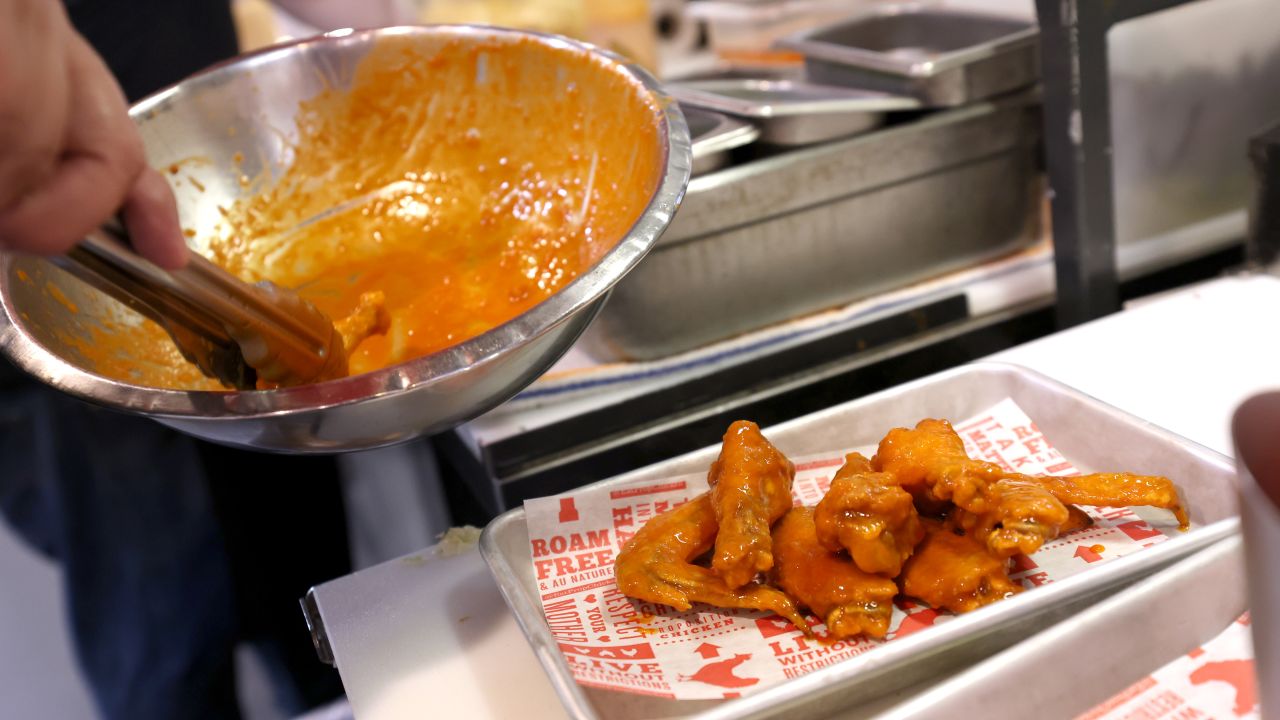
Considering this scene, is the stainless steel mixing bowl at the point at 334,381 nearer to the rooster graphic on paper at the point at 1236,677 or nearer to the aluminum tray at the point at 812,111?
the aluminum tray at the point at 812,111

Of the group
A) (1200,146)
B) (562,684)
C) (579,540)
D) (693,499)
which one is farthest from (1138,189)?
(562,684)

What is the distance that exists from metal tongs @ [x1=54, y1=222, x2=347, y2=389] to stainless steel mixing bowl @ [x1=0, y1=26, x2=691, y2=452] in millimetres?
69

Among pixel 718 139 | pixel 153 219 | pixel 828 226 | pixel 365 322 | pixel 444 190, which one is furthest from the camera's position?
pixel 828 226

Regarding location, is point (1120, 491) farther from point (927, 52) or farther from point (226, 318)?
point (927, 52)

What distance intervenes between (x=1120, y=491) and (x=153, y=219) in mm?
852

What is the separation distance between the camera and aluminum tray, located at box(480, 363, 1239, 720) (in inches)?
31.2

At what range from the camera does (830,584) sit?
35.5 inches

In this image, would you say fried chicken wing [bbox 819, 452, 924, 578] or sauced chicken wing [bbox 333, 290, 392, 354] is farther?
sauced chicken wing [bbox 333, 290, 392, 354]

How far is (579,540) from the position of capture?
3.47 feet

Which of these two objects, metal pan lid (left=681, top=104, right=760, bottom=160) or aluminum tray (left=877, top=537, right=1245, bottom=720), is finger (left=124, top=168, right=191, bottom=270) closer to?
aluminum tray (left=877, top=537, right=1245, bottom=720)

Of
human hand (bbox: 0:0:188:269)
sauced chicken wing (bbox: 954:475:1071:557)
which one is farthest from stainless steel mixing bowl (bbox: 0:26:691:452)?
sauced chicken wing (bbox: 954:475:1071:557)

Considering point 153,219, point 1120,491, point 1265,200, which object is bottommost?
point 1120,491

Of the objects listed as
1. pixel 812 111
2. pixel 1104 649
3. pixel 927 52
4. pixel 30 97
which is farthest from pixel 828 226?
pixel 30 97

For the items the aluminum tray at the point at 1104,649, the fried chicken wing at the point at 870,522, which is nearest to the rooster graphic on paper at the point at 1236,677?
the aluminum tray at the point at 1104,649
